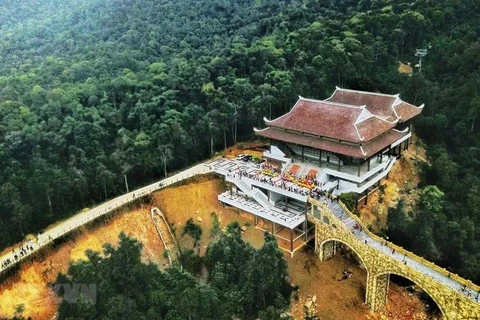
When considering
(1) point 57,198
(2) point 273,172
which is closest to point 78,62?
(1) point 57,198

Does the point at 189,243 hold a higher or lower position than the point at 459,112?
lower

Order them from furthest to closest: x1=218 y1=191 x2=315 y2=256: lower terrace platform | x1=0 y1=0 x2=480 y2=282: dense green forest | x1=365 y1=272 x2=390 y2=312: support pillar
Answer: x1=0 y1=0 x2=480 y2=282: dense green forest → x1=218 y1=191 x2=315 y2=256: lower terrace platform → x1=365 y1=272 x2=390 y2=312: support pillar

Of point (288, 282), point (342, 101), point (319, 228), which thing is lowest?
point (288, 282)

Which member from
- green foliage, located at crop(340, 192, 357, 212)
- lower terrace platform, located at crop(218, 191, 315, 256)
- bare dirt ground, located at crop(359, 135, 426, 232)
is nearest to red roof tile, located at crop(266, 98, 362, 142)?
green foliage, located at crop(340, 192, 357, 212)

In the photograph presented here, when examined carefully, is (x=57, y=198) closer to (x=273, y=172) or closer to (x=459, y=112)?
(x=273, y=172)

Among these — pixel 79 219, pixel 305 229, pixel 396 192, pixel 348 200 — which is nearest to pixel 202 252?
pixel 305 229

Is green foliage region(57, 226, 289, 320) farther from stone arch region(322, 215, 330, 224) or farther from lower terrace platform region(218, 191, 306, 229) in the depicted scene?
stone arch region(322, 215, 330, 224)
